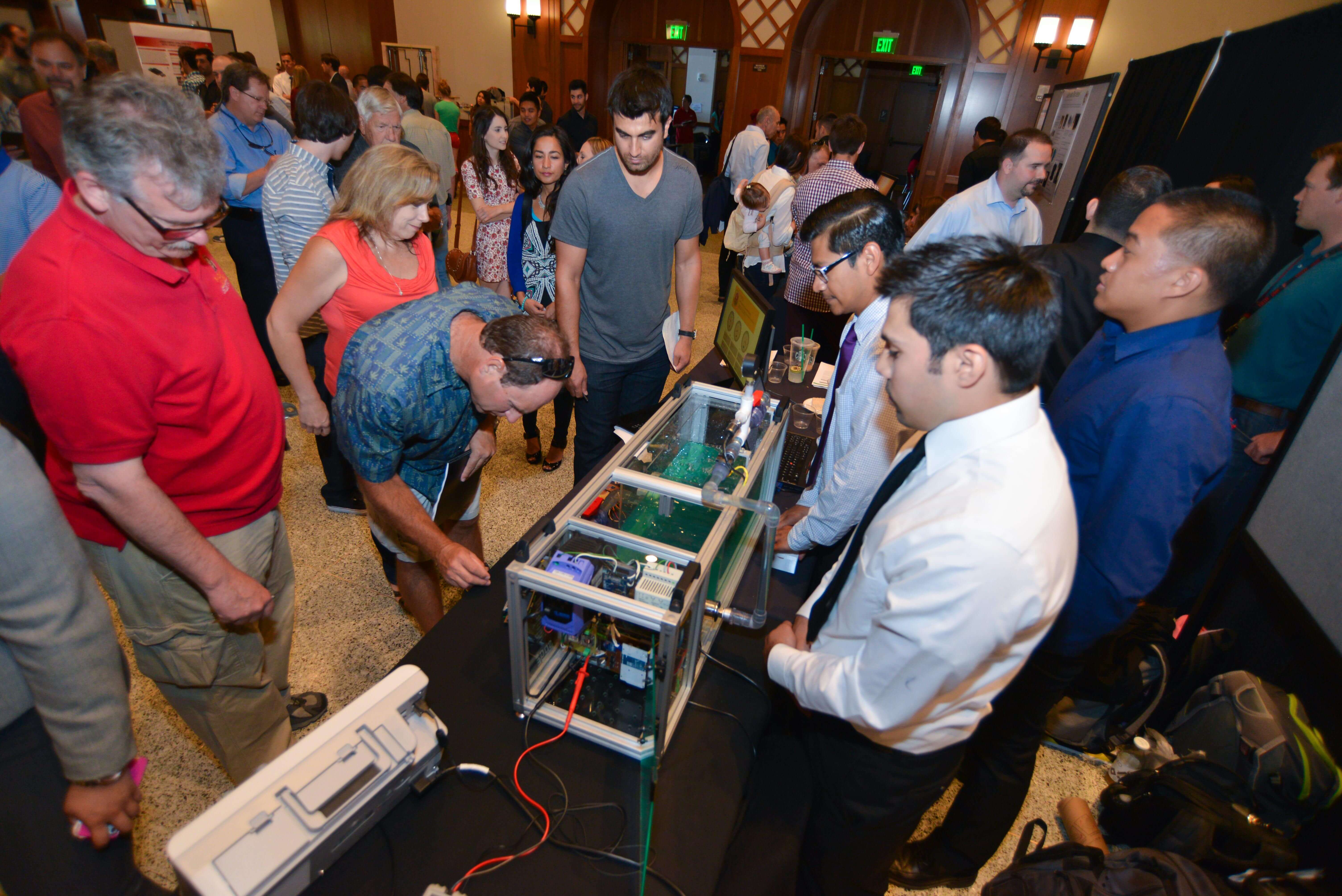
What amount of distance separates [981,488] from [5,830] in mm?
1381

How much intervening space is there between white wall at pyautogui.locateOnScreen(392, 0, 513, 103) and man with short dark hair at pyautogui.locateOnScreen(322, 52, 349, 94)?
4.35 ft

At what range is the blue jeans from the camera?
2.16 m

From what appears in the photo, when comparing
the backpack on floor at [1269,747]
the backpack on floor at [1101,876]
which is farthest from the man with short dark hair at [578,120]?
the backpack on floor at [1101,876]

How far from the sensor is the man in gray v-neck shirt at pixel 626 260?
1.88m

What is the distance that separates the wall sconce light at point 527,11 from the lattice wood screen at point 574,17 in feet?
1.12

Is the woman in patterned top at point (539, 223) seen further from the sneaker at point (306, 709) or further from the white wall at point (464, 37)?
the white wall at point (464, 37)

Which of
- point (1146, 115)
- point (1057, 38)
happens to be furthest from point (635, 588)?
point (1057, 38)

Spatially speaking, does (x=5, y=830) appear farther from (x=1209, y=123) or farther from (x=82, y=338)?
(x=1209, y=123)

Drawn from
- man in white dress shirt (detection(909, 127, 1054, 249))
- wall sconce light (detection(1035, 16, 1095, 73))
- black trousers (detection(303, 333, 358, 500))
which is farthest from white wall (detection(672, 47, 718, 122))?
black trousers (detection(303, 333, 358, 500))

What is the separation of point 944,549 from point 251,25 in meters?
11.6

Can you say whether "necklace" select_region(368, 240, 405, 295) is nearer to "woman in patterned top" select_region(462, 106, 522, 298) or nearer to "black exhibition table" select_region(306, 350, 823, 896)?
"black exhibition table" select_region(306, 350, 823, 896)

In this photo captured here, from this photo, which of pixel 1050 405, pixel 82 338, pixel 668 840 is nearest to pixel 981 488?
pixel 668 840

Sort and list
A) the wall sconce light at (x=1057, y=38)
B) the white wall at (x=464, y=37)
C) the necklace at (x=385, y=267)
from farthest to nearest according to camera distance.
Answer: the white wall at (x=464, y=37)
the wall sconce light at (x=1057, y=38)
the necklace at (x=385, y=267)

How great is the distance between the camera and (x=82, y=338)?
887 millimetres
